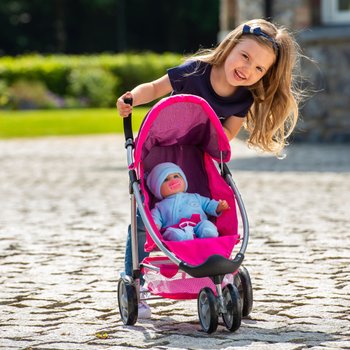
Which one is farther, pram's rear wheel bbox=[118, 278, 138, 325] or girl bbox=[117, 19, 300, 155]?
girl bbox=[117, 19, 300, 155]

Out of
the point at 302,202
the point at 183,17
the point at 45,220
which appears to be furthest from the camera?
the point at 183,17

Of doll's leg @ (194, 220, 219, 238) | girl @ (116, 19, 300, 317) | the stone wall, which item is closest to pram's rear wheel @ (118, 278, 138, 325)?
girl @ (116, 19, 300, 317)

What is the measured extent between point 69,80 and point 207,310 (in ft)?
94.7

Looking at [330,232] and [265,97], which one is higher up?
[265,97]

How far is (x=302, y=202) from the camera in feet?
29.9

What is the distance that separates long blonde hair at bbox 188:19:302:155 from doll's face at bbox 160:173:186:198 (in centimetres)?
45

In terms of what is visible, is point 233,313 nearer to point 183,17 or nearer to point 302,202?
point 302,202

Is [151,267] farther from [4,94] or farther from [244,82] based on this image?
[4,94]

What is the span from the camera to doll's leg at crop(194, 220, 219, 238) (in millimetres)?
4562

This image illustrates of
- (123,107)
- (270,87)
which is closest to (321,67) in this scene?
(270,87)

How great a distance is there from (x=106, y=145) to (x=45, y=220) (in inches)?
354

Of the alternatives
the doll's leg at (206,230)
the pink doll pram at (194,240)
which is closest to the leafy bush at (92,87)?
the pink doll pram at (194,240)

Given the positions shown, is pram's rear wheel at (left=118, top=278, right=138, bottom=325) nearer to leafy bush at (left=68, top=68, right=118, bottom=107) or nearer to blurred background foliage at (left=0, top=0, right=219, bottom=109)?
leafy bush at (left=68, top=68, right=118, bottom=107)

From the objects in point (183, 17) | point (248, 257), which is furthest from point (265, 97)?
point (183, 17)
